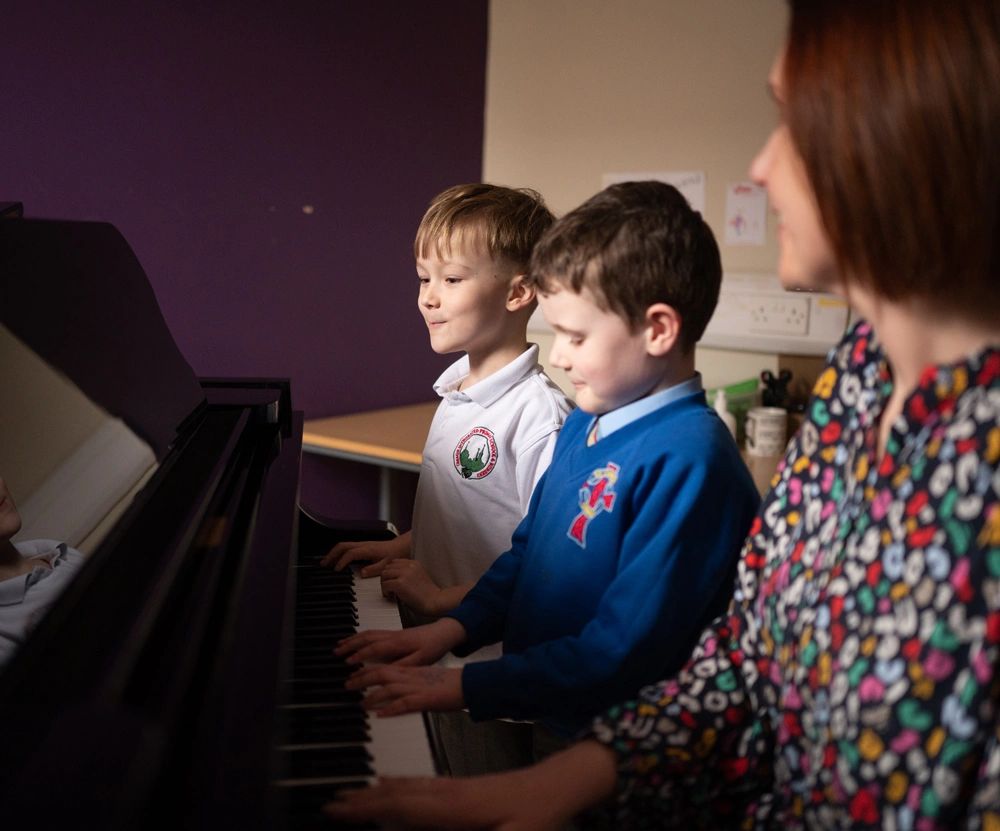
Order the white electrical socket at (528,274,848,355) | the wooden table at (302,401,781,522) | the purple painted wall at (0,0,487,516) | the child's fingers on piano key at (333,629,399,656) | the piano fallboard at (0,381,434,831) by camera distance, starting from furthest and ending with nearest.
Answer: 1. the white electrical socket at (528,274,848,355)
2. the wooden table at (302,401,781,522)
3. the purple painted wall at (0,0,487,516)
4. the child's fingers on piano key at (333,629,399,656)
5. the piano fallboard at (0,381,434,831)

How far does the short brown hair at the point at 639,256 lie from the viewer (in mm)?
1084

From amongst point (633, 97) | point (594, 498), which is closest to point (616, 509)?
point (594, 498)

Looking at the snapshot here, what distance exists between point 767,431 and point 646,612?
206cm

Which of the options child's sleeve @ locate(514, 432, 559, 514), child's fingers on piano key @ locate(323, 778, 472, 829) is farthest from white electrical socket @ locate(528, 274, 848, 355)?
child's fingers on piano key @ locate(323, 778, 472, 829)

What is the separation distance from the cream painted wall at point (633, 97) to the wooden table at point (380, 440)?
2.28 feet

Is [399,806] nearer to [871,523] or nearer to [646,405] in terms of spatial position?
[871,523]

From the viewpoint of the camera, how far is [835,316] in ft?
10.4

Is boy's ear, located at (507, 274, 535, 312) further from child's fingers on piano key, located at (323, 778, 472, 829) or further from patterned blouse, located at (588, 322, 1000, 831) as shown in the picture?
child's fingers on piano key, located at (323, 778, 472, 829)

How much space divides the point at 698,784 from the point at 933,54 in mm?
627

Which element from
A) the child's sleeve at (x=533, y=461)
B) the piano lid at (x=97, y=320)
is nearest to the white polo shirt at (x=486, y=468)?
the child's sleeve at (x=533, y=461)

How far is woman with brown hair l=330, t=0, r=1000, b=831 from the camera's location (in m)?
0.68

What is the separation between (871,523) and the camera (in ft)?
2.52

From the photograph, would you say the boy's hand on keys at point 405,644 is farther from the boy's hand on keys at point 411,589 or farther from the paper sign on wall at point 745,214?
the paper sign on wall at point 745,214

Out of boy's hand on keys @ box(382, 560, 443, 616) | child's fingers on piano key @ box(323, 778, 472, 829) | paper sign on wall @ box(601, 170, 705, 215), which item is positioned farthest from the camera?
paper sign on wall @ box(601, 170, 705, 215)
